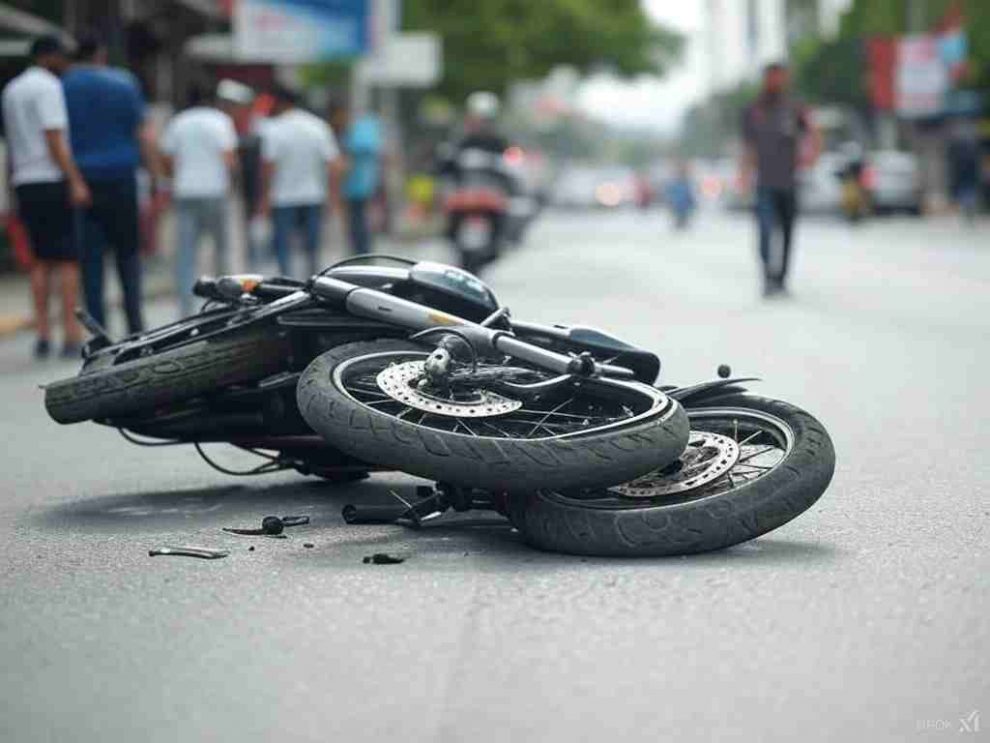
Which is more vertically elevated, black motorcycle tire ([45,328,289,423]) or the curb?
black motorcycle tire ([45,328,289,423])

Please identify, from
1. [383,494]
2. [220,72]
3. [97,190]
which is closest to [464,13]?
[220,72]

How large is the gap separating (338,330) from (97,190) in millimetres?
6495

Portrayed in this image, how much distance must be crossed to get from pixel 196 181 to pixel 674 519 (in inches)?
407

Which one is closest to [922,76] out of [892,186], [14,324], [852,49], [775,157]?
[892,186]

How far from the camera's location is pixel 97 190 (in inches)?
504

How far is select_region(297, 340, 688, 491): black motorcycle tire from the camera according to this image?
5.68m

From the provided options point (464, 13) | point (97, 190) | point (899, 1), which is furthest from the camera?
point (899, 1)

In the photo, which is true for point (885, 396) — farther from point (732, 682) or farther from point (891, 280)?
point (891, 280)

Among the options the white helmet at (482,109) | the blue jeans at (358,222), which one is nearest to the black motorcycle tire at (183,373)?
the blue jeans at (358,222)

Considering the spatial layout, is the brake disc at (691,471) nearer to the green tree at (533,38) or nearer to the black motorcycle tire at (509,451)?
the black motorcycle tire at (509,451)

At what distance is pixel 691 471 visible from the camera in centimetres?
596

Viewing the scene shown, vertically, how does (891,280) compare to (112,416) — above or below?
below

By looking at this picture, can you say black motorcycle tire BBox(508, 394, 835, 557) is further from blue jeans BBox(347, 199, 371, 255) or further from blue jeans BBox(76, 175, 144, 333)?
blue jeans BBox(347, 199, 371, 255)


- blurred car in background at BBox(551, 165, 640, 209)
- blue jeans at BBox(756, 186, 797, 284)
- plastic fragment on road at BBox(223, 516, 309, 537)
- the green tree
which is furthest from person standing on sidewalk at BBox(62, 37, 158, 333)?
blurred car in background at BBox(551, 165, 640, 209)
